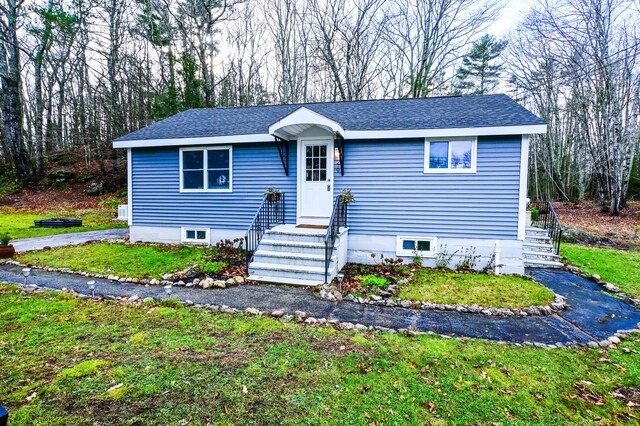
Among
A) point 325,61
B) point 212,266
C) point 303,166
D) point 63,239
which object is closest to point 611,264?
point 303,166

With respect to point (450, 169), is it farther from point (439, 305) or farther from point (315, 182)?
point (439, 305)

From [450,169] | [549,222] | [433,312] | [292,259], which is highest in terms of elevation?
[450,169]

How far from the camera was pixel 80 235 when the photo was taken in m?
10.4

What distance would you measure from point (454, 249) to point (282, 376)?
18.1ft

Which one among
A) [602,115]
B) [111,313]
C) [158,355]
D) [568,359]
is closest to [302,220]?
[111,313]

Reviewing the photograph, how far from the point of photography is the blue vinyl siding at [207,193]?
27.0 ft

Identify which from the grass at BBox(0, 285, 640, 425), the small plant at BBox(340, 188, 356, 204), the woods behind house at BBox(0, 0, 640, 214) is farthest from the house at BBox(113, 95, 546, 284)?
the woods behind house at BBox(0, 0, 640, 214)

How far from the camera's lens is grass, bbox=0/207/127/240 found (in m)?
10.9

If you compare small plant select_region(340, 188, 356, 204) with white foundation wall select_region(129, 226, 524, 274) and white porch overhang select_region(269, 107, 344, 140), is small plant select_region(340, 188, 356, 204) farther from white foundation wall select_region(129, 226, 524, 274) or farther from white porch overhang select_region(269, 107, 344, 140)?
white porch overhang select_region(269, 107, 344, 140)

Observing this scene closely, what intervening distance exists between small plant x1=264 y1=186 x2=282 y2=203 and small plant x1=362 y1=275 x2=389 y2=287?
3.18m

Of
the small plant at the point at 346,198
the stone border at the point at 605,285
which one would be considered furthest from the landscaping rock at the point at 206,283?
the stone border at the point at 605,285

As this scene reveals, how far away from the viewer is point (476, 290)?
569cm

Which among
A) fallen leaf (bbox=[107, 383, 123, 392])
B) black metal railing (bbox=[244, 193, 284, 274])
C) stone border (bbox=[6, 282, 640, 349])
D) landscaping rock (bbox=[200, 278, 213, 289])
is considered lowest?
stone border (bbox=[6, 282, 640, 349])

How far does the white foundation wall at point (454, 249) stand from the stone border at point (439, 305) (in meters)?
1.29
